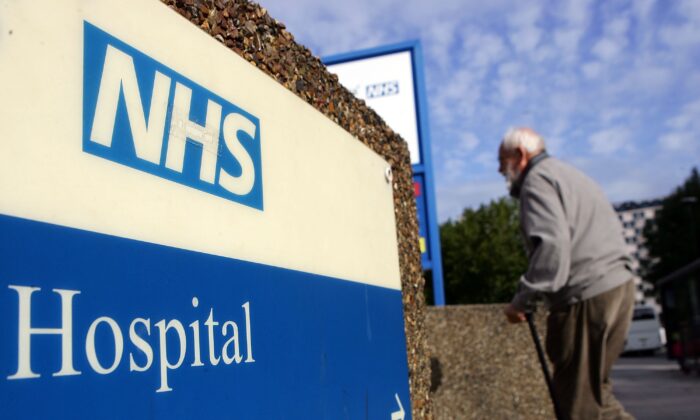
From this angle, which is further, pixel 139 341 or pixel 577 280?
pixel 577 280

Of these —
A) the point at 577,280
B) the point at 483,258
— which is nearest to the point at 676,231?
the point at 483,258

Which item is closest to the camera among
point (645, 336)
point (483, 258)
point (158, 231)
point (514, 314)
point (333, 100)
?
point (158, 231)

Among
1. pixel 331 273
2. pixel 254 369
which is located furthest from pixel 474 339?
pixel 254 369

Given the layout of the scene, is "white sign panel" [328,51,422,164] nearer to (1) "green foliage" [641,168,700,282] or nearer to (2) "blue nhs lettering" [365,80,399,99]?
(2) "blue nhs lettering" [365,80,399,99]

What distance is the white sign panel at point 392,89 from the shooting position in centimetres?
688

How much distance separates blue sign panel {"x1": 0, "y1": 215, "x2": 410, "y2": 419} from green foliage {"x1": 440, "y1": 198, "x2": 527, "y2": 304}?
34769mm

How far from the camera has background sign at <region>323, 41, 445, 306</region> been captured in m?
6.50

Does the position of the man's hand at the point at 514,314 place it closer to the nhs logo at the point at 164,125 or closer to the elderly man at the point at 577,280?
the elderly man at the point at 577,280

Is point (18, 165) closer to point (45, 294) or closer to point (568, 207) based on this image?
point (45, 294)

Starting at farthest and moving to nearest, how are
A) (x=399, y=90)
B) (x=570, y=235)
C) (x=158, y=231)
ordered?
(x=399, y=90), (x=570, y=235), (x=158, y=231)

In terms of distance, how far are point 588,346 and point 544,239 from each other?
1.81 feet

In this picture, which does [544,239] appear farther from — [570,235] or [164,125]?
[164,125]

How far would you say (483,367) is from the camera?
16.9 ft

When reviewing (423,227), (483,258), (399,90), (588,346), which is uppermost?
(483,258)
